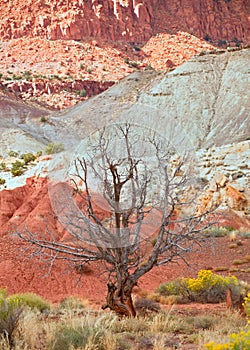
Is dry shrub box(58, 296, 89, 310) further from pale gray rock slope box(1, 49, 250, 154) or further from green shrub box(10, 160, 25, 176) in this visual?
pale gray rock slope box(1, 49, 250, 154)

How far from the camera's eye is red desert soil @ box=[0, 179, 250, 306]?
14.7m

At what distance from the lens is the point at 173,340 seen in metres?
6.91

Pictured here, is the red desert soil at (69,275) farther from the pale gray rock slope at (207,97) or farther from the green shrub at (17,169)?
the pale gray rock slope at (207,97)

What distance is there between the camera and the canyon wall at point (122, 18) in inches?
4397

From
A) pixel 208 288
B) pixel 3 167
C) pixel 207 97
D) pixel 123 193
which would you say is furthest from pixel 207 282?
pixel 207 97

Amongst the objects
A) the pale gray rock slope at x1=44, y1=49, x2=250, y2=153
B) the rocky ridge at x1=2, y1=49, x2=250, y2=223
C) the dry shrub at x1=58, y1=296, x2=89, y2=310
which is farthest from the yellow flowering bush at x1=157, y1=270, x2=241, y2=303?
the pale gray rock slope at x1=44, y1=49, x2=250, y2=153

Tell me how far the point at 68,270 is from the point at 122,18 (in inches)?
4400

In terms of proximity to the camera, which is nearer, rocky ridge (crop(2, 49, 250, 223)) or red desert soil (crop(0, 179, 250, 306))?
red desert soil (crop(0, 179, 250, 306))

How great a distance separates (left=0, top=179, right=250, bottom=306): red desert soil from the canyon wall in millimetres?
96933

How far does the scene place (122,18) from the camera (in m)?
118

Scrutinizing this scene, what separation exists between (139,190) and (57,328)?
2.67 metres

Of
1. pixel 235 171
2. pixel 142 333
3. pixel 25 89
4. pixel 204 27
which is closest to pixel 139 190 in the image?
pixel 142 333

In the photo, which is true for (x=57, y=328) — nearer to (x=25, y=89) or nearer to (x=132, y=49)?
(x=25, y=89)

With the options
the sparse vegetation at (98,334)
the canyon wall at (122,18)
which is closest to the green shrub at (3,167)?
the sparse vegetation at (98,334)
